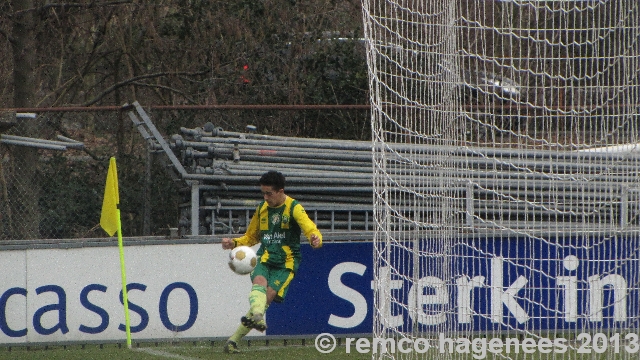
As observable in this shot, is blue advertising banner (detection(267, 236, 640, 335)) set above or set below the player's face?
below

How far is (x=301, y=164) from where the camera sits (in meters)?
12.1

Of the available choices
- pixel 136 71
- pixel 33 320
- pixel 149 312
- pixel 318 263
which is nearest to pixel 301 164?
pixel 318 263

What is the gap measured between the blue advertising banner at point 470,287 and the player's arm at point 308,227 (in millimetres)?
568

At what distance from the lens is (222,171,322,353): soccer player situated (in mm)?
8664

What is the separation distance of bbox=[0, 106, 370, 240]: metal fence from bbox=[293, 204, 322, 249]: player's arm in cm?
306

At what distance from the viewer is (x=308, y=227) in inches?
334

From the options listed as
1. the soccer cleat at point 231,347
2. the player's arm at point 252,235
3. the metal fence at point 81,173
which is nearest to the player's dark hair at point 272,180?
the player's arm at point 252,235

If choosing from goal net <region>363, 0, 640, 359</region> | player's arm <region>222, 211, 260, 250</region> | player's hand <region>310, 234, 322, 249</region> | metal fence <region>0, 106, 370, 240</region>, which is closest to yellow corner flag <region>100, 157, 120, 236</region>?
metal fence <region>0, 106, 370, 240</region>

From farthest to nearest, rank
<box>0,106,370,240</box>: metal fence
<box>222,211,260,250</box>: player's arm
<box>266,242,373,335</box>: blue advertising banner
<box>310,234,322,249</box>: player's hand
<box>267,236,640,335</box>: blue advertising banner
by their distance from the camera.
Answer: <box>0,106,370,240</box>: metal fence < <box>266,242,373,335</box>: blue advertising banner < <box>222,211,260,250</box>: player's arm < <box>310,234,322,249</box>: player's hand < <box>267,236,640,335</box>: blue advertising banner

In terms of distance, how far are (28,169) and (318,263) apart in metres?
3.53

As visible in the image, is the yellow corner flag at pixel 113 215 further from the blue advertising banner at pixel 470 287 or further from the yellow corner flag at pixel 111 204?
the blue advertising banner at pixel 470 287

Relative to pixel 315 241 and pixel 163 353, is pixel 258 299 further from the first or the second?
pixel 163 353

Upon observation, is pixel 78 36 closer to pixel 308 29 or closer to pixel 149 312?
pixel 308 29

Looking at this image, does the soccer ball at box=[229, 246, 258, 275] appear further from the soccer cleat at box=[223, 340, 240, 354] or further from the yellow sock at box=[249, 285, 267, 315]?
the soccer cleat at box=[223, 340, 240, 354]
